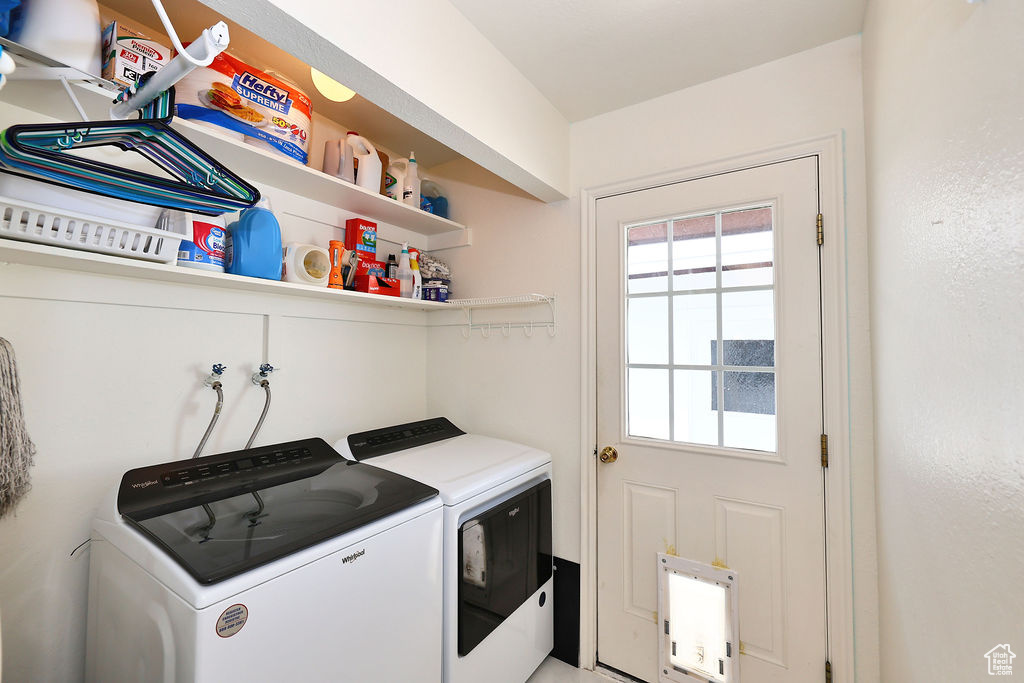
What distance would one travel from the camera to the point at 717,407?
1.62 meters

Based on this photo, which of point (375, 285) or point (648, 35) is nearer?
point (648, 35)

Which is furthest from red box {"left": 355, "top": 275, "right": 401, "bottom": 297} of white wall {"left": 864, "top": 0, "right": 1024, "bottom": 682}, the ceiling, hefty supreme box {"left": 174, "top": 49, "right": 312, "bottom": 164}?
white wall {"left": 864, "top": 0, "right": 1024, "bottom": 682}

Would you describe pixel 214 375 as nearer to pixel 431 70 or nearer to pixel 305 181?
pixel 305 181

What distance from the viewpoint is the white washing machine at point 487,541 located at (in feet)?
4.57

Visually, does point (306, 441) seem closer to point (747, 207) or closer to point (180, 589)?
point (180, 589)

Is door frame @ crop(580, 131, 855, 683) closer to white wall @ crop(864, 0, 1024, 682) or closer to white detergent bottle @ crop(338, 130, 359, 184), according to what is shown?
white wall @ crop(864, 0, 1024, 682)

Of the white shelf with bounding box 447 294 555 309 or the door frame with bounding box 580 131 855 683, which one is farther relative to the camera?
the white shelf with bounding box 447 294 555 309

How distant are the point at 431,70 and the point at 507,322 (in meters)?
1.16

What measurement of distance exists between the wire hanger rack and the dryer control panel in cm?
50

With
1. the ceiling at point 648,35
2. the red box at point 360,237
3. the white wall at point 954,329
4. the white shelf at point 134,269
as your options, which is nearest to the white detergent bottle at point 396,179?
the red box at point 360,237

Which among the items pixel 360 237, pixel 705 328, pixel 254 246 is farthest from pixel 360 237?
pixel 705 328

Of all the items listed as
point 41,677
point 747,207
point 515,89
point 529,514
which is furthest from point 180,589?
point 747,207

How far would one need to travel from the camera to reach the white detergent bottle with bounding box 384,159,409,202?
192 centimetres

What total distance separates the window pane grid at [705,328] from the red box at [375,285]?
3.61 ft
